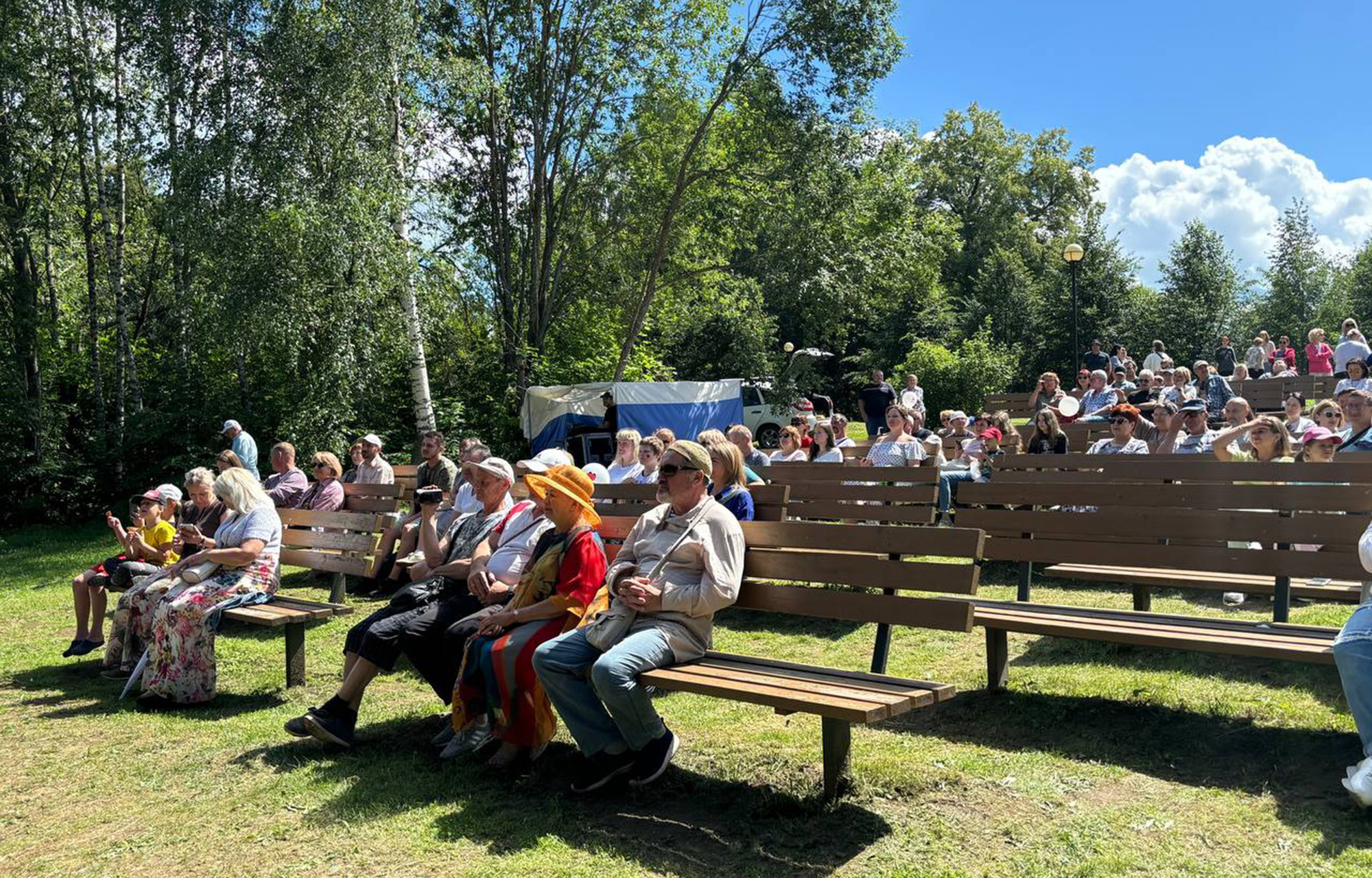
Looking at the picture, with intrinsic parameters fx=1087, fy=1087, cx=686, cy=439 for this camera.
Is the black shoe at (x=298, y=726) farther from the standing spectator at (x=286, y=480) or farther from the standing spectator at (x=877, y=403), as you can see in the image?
the standing spectator at (x=877, y=403)

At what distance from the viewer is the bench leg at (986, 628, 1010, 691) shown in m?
5.37

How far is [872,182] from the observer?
21.7m

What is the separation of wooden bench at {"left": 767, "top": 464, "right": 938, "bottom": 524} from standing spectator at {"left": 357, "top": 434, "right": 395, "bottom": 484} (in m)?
4.57

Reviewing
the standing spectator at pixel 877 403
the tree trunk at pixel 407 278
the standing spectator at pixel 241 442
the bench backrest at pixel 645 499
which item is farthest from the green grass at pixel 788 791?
the standing spectator at pixel 877 403

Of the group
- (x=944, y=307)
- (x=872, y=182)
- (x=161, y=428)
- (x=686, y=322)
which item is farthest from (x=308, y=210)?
(x=944, y=307)

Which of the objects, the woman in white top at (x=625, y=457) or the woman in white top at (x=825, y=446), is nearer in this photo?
the woman in white top at (x=625, y=457)

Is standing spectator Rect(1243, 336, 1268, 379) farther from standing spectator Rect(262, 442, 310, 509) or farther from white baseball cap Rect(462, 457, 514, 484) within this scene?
white baseball cap Rect(462, 457, 514, 484)

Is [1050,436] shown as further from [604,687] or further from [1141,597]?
[604,687]

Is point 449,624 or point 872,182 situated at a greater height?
point 872,182

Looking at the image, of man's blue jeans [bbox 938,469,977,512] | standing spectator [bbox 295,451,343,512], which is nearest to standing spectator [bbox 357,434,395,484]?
standing spectator [bbox 295,451,343,512]

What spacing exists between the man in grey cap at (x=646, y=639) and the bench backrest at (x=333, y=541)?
3054mm

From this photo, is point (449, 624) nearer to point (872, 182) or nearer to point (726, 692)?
point (726, 692)

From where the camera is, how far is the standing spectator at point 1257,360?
2330 cm

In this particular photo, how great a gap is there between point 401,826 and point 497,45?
19151mm
